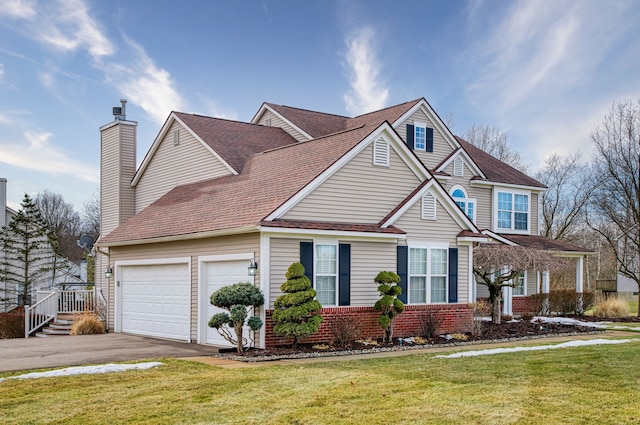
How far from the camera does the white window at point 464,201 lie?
28844 mm

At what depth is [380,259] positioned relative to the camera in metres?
18.7

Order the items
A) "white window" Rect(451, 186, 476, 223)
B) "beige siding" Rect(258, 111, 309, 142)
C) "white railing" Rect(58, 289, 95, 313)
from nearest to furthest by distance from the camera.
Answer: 1. "white railing" Rect(58, 289, 95, 313)
2. "beige siding" Rect(258, 111, 309, 142)
3. "white window" Rect(451, 186, 476, 223)

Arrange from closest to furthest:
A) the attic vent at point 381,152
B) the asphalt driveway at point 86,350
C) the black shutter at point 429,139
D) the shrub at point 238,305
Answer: the asphalt driveway at point 86,350 < the shrub at point 238,305 < the attic vent at point 381,152 < the black shutter at point 429,139

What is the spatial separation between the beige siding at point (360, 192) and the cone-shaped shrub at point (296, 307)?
1670 millimetres

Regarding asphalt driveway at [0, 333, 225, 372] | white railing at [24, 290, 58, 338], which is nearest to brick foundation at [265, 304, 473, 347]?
asphalt driveway at [0, 333, 225, 372]

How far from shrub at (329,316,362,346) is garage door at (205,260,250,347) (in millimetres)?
2154

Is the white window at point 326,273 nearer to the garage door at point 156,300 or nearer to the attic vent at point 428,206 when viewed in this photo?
the attic vent at point 428,206

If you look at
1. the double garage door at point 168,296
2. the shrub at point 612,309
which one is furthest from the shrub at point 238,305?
the shrub at point 612,309

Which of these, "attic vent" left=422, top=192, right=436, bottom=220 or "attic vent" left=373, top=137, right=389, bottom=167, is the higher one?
"attic vent" left=373, top=137, right=389, bottom=167

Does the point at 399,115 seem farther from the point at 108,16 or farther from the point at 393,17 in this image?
the point at 108,16

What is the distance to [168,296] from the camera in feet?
67.3

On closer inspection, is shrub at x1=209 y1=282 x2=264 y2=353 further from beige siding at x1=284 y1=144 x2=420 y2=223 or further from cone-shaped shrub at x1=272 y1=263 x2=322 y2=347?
beige siding at x1=284 y1=144 x2=420 y2=223

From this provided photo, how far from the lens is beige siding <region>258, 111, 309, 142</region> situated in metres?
27.3

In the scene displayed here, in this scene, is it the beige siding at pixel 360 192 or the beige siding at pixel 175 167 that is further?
the beige siding at pixel 175 167
